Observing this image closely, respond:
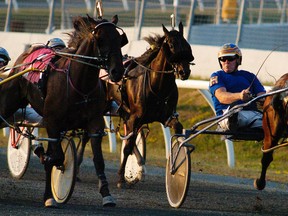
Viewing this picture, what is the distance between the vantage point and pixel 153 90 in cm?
1382

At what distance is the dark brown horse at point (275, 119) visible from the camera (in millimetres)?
11880

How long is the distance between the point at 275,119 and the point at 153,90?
2.24 metres

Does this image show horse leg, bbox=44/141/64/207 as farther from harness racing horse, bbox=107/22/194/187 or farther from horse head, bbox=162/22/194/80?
harness racing horse, bbox=107/22/194/187

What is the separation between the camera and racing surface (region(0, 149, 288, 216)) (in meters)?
11.2

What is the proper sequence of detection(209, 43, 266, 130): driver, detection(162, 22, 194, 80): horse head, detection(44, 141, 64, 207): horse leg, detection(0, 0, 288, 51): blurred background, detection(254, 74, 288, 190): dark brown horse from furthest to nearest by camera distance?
1. detection(0, 0, 288, 51): blurred background
2. detection(162, 22, 194, 80): horse head
3. detection(209, 43, 266, 130): driver
4. detection(254, 74, 288, 190): dark brown horse
5. detection(44, 141, 64, 207): horse leg

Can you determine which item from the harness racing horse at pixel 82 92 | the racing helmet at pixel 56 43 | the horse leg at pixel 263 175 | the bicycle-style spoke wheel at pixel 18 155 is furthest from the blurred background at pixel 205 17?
the harness racing horse at pixel 82 92

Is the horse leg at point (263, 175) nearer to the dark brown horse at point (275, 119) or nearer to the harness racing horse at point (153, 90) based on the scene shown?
the dark brown horse at point (275, 119)

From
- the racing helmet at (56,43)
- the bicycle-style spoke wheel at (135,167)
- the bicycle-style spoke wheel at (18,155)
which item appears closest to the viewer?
the racing helmet at (56,43)

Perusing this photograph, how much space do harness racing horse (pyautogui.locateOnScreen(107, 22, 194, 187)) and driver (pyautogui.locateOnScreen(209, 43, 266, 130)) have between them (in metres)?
0.72

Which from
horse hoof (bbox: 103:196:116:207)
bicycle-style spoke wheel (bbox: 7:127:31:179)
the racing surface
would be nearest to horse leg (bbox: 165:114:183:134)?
the racing surface

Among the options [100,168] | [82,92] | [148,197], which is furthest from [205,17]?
[100,168]

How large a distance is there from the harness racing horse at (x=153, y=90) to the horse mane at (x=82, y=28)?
1.58 metres

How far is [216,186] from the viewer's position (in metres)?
14.4

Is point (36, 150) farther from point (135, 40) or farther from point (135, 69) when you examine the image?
point (135, 40)
